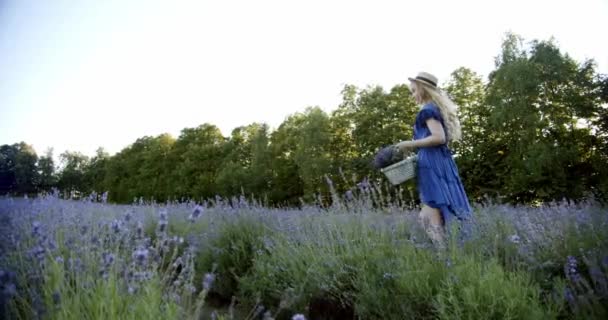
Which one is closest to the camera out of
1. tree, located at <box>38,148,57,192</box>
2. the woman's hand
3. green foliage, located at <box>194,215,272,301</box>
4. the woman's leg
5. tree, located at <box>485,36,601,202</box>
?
tree, located at <box>38,148,57,192</box>

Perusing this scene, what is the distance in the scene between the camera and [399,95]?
19.7m

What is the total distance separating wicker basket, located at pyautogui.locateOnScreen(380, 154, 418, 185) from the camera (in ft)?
9.84

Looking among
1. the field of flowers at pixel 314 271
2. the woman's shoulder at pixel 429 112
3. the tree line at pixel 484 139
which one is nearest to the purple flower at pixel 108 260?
the field of flowers at pixel 314 271

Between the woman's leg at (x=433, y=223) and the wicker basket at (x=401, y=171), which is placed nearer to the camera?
the woman's leg at (x=433, y=223)

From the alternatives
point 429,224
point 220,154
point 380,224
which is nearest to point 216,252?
point 380,224

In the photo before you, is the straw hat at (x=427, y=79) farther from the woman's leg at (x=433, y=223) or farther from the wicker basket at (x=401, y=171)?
the woman's leg at (x=433, y=223)

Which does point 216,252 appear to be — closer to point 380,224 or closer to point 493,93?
point 380,224

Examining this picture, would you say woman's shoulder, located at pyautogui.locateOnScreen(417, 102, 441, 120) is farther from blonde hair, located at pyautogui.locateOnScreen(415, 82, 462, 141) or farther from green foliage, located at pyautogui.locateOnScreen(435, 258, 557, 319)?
green foliage, located at pyautogui.locateOnScreen(435, 258, 557, 319)

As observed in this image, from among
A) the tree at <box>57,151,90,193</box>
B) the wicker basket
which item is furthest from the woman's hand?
the tree at <box>57,151,90,193</box>

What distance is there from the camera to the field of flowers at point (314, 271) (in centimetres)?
153

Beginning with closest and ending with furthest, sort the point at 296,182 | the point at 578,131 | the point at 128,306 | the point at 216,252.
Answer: the point at 128,306, the point at 216,252, the point at 578,131, the point at 296,182

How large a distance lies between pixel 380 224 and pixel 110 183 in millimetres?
39102

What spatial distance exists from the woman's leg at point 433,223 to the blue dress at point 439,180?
0.04 m

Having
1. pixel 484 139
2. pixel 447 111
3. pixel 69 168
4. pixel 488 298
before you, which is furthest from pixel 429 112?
pixel 484 139
